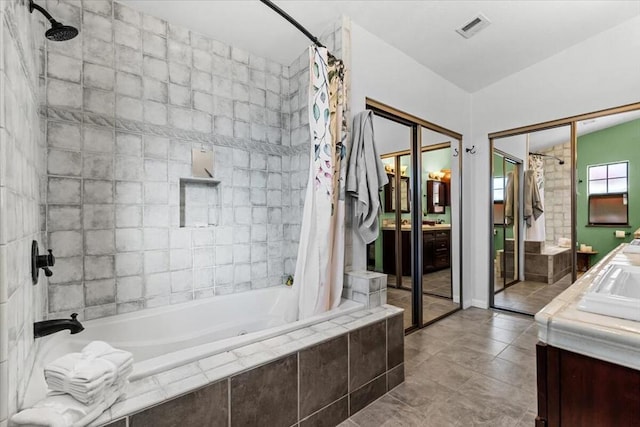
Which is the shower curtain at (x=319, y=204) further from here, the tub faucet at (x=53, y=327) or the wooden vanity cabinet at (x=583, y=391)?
the wooden vanity cabinet at (x=583, y=391)

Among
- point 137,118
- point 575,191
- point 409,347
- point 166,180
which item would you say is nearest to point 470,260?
point 575,191

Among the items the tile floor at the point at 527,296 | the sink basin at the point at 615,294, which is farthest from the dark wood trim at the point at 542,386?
the tile floor at the point at 527,296

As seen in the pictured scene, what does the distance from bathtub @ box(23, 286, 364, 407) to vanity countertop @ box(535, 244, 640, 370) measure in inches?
46.4

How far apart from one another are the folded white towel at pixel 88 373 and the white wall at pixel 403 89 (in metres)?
1.62

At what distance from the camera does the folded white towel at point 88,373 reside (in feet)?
3.12

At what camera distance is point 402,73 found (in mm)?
2773

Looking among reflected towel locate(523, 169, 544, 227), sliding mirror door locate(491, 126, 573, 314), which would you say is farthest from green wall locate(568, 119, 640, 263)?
reflected towel locate(523, 169, 544, 227)

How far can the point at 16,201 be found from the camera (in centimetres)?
98

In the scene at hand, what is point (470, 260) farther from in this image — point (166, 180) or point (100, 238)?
point (100, 238)

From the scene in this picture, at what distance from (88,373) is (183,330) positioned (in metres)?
1.16

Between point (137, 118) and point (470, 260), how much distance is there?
3.68 meters

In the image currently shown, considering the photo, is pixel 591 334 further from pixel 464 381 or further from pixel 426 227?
pixel 426 227

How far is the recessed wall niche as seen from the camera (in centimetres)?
221

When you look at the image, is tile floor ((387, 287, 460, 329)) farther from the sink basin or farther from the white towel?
the white towel
